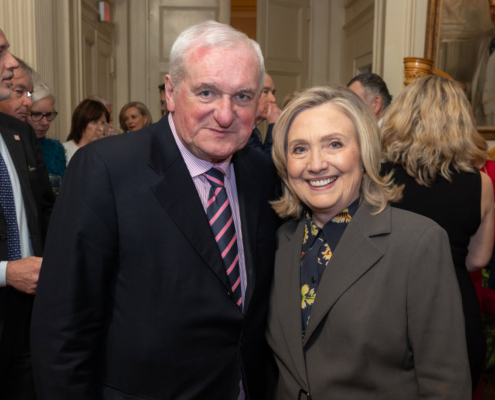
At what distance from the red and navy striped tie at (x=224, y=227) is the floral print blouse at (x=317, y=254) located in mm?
200

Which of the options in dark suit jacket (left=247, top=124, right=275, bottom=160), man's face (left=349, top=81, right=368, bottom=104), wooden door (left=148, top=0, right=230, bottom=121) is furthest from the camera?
wooden door (left=148, top=0, right=230, bottom=121)

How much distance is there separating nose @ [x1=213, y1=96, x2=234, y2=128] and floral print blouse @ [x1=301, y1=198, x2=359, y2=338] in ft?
1.48

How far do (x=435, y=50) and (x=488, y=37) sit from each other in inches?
17.8

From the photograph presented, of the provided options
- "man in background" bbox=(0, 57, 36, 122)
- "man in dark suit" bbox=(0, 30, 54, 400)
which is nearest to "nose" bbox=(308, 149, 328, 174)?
"man in dark suit" bbox=(0, 30, 54, 400)

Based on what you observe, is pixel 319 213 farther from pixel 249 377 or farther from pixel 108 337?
pixel 108 337

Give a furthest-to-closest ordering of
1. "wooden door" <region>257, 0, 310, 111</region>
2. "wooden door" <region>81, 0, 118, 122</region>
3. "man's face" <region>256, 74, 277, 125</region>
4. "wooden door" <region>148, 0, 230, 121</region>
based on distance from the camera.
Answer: "wooden door" <region>148, 0, 230, 121</region>
"wooden door" <region>257, 0, 310, 111</region>
"wooden door" <region>81, 0, 118, 122</region>
"man's face" <region>256, 74, 277, 125</region>

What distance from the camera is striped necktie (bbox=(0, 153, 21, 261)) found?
1886mm

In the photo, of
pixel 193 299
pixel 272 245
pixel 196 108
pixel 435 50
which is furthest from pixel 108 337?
pixel 435 50

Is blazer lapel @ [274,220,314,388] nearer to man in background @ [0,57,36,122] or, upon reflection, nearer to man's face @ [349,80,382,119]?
man in background @ [0,57,36,122]

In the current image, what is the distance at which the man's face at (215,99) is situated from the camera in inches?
50.4

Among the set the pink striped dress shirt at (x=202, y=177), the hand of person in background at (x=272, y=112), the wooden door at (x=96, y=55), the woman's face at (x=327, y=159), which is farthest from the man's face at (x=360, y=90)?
the wooden door at (x=96, y=55)

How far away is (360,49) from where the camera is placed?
19.0 feet

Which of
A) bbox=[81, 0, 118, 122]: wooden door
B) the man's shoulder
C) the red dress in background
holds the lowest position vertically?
the red dress in background

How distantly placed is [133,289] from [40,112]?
208 centimetres
